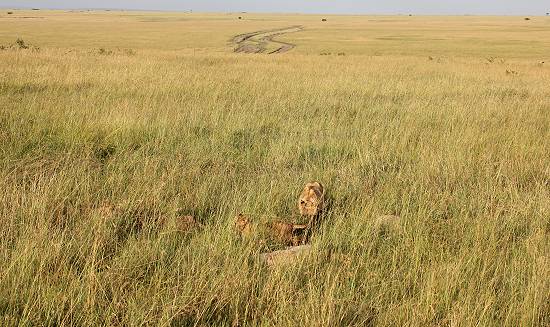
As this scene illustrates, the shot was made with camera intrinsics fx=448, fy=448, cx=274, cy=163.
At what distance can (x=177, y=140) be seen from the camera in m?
6.08

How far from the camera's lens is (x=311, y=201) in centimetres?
361

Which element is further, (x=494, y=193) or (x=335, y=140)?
(x=335, y=140)

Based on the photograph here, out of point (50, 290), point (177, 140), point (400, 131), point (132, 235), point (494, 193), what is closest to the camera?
point (50, 290)

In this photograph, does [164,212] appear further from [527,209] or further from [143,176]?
[527,209]

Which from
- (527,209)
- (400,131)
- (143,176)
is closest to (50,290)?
(143,176)

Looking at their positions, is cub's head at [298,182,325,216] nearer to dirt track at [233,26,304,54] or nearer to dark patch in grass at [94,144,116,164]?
dark patch in grass at [94,144,116,164]

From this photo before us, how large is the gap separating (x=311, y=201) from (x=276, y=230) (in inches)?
18.4

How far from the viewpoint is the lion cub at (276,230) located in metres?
3.18

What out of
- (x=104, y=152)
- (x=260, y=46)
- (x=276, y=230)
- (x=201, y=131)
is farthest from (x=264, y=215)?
(x=260, y=46)

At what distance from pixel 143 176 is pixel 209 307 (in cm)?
235

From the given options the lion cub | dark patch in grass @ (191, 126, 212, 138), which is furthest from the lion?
dark patch in grass @ (191, 126, 212, 138)

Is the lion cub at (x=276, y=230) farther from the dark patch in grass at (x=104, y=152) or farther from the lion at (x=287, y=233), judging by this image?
the dark patch in grass at (x=104, y=152)

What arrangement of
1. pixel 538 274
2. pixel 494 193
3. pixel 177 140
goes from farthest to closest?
pixel 177 140 < pixel 494 193 < pixel 538 274

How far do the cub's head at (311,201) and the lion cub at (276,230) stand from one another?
267 millimetres
